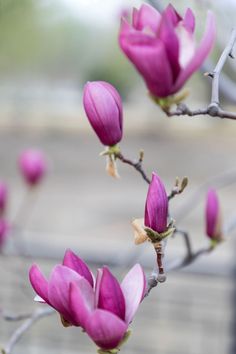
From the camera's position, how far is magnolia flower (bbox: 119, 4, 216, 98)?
50cm

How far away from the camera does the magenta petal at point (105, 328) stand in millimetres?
440

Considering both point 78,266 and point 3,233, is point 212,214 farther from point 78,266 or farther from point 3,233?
point 3,233

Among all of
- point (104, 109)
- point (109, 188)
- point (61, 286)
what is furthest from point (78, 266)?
point (109, 188)

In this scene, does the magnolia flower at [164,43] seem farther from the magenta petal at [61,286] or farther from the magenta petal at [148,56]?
the magenta petal at [61,286]

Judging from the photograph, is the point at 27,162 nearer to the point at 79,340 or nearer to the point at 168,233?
the point at 79,340

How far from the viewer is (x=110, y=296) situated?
0.46 metres

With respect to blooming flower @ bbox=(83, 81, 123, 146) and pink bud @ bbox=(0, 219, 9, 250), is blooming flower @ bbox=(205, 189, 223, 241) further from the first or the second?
pink bud @ bbox=(0, 219, 9, 250)

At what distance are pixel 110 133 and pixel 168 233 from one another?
11 centimetres

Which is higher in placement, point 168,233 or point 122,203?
point 168,233

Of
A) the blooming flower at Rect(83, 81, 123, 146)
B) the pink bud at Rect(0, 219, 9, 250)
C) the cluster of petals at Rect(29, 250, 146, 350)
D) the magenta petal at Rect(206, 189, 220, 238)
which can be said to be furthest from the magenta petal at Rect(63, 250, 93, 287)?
the pink bud at Rect(0, 219, 9, 250)

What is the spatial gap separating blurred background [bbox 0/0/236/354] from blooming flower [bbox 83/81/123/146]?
0.08 m

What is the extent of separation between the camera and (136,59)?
1.70 ft

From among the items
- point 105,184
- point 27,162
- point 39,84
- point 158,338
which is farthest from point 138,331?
point 39,84

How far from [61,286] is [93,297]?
22 millimetres
